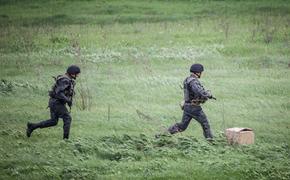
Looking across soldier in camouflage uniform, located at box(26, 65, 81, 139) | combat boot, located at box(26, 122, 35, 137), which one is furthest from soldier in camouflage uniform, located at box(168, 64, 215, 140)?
combat boot, located at box(26, 122, 35, 137)

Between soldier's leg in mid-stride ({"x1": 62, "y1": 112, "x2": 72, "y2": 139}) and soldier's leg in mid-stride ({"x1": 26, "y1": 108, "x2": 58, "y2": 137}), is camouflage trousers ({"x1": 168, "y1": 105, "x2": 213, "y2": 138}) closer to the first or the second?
soldier's leg in mid-stride ({"x1": 62, "y1": 112, "x2": 72, "y2": 139})

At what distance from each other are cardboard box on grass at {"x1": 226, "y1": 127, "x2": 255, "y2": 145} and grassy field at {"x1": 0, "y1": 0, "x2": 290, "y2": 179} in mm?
223

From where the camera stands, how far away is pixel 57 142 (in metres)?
16.2

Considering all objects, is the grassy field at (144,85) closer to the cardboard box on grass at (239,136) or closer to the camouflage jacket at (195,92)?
the cardboard box on grass at (239,136)

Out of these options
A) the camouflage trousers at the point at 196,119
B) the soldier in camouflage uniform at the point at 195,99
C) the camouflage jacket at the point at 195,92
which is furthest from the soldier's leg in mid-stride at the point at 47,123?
the camouflage jacket at the point at 195,92

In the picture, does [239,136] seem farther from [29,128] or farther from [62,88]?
[29,128]

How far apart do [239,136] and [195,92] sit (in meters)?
1.56

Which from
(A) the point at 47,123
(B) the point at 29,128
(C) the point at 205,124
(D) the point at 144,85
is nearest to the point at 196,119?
(C) the point at 205,124

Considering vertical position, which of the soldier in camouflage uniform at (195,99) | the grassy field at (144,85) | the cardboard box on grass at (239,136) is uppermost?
the soldier in camouflage uniform at (195,99)

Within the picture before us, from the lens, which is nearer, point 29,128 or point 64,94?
point 64,94

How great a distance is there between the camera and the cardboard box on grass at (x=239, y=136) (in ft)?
52.0

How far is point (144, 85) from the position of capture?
25.4 m

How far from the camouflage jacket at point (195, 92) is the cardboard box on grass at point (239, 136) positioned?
1054mm

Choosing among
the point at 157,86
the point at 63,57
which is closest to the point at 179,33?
the point at 63,57
